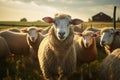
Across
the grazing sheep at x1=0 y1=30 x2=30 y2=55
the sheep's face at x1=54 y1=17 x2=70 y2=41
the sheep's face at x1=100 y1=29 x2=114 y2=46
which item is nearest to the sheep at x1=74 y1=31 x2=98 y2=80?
the sheep's face at x1=100 y1=29 x2=114 y2=46

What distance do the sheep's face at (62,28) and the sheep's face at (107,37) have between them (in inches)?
103

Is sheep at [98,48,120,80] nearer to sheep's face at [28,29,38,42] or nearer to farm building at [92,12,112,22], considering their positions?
sheep's face at [28,29,38,42]

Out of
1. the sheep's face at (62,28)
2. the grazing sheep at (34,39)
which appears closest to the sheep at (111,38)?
the grazing sheep at (34,39)

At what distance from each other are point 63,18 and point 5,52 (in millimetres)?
3665

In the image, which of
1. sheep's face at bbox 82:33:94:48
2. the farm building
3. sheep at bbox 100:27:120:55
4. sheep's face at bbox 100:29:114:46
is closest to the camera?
sheep's face at bbox 82:33:94:48

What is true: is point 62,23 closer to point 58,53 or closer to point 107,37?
point 58,53

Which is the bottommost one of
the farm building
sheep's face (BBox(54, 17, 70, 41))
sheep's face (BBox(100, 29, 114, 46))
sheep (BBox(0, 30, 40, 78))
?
the farm building

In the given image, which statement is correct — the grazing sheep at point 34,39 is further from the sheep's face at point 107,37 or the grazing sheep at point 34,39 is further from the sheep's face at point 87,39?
the sheep's face at point 107,37

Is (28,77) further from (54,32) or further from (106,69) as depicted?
(106,69)

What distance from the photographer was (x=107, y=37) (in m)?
8.82

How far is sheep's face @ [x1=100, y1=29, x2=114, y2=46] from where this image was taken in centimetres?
871

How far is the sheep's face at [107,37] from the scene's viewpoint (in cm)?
871

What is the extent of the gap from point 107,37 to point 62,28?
3.12m

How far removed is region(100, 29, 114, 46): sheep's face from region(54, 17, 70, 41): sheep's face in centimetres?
262
